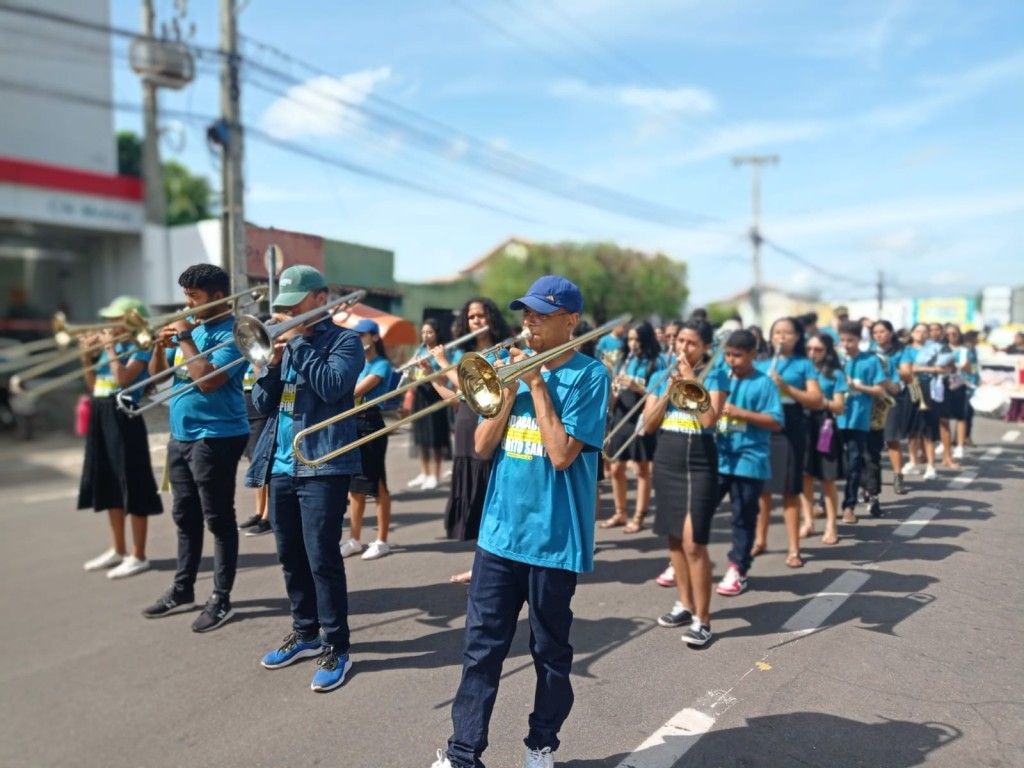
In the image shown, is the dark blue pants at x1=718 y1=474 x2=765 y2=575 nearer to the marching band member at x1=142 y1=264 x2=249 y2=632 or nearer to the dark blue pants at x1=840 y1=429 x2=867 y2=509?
the dark blue pants at x1=840 y1=429 x2=867 y2=509

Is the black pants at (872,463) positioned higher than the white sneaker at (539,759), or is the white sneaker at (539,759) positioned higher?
the black pants at (872,463)

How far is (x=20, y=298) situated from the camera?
17812 mm

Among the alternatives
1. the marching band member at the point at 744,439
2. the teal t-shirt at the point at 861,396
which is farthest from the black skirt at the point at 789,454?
the teal t-shirt at the point at 861,396

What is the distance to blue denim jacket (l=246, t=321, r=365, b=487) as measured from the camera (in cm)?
358

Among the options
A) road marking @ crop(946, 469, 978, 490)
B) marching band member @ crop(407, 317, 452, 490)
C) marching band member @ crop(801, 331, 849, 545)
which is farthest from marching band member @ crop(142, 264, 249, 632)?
road marking @ crop(946, 469, 978, 490)

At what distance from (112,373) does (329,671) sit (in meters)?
2.97

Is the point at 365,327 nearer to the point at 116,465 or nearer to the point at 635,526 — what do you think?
the point at 116,465

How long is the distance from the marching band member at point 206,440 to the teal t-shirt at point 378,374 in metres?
1.32

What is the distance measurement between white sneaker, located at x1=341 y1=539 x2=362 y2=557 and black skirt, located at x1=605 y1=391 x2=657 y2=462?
8.16 feet

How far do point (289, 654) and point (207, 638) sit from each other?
2.36 feet

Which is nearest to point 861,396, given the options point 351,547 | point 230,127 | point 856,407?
point 856,407

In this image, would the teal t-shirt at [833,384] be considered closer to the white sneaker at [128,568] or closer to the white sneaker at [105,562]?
the white sneaker at [128,568]

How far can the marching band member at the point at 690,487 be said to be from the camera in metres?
4.11

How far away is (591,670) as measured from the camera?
382 cm
